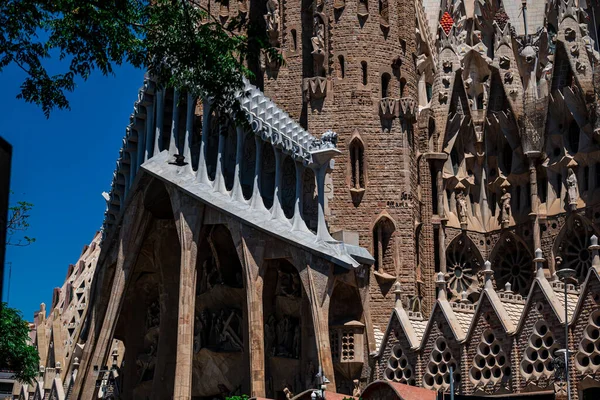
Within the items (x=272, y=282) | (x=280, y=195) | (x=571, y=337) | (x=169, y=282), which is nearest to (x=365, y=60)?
(x=280, y=195)

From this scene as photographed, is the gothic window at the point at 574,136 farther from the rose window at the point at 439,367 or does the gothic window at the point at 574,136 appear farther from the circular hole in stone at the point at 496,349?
the circular hole in stone at the point at 496,349

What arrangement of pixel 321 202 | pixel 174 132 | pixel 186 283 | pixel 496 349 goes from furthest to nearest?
1. pixel 174 132
2. pixel 186 283
3. pixel 321 202
4. pixel 496 349

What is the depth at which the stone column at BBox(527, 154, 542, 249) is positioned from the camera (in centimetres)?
4322

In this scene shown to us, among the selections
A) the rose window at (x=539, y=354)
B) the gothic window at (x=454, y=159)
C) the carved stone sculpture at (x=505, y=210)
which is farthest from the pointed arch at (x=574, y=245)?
the rose window at (x=539, y=354)

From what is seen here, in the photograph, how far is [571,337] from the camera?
28.8 meters

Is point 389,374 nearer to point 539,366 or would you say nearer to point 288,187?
point 539,366

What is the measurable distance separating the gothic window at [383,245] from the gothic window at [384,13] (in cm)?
784

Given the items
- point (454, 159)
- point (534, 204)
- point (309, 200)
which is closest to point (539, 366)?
point (309, 200)

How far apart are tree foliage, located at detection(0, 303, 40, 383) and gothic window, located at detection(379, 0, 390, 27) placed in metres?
20.1

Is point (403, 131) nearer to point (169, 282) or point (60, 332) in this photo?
point (169, 282)

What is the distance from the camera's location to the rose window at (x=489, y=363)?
101 feet

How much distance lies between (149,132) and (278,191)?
768cm

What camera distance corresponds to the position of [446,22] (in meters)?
50.4

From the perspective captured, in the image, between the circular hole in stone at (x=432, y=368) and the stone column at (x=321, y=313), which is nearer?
the circular hole in stone at (x=432, y=368)
